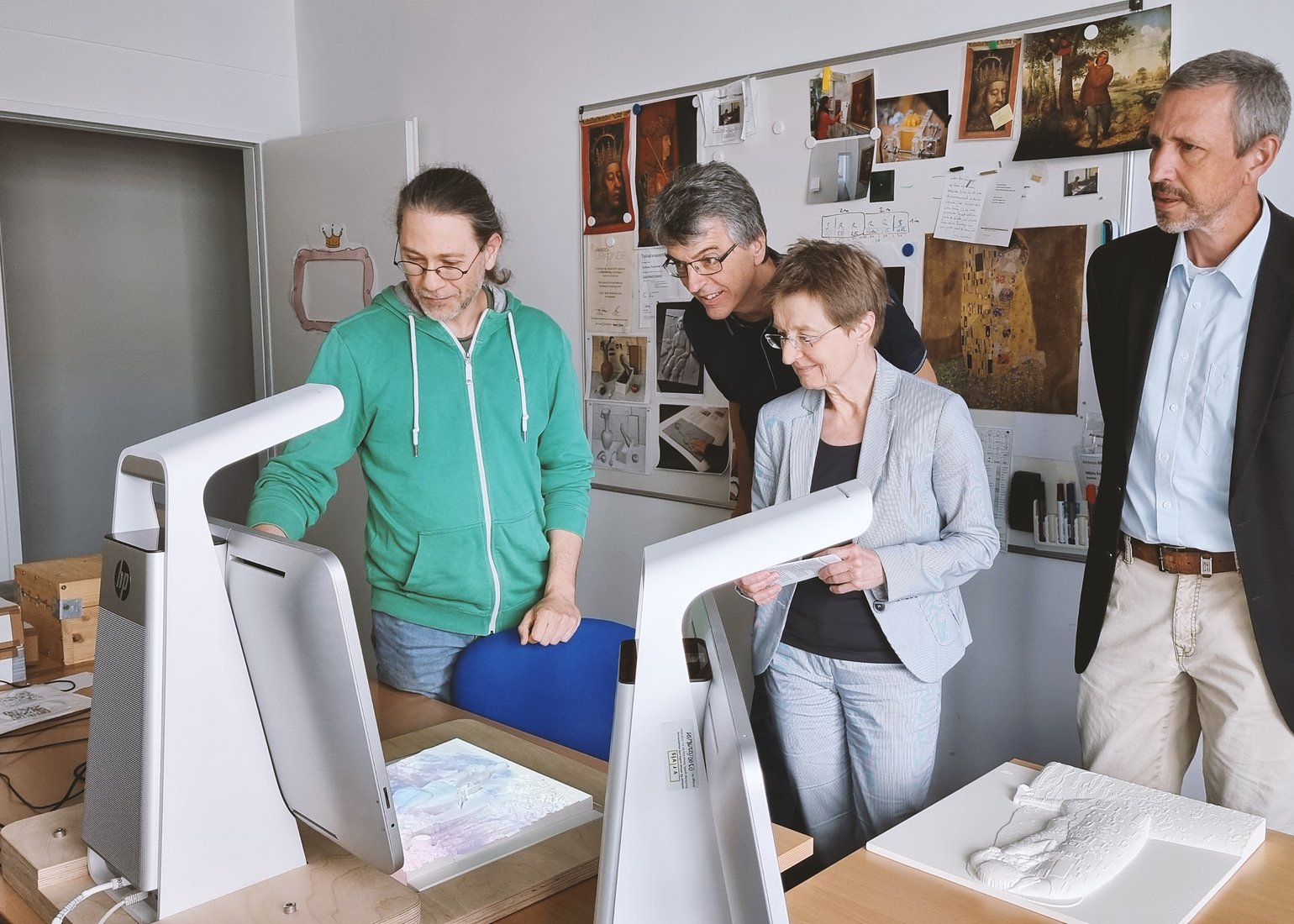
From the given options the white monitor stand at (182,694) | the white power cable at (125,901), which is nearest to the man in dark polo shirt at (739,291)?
the white monitor stand at (182,694)

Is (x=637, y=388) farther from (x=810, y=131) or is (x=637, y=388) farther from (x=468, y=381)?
(x=468, y=381)

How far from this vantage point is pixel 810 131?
2.77 metres

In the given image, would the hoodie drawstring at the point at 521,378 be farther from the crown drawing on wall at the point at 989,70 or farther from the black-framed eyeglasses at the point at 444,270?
the crown drawing on wall at the point at 989,70

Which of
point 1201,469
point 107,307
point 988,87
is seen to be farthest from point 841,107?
point 107,307

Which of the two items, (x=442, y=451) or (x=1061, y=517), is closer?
(x=442, y=451)

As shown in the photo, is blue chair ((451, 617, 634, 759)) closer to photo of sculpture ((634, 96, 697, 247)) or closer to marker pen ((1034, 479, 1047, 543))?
marker pen ((1034, 479, 1047, 543))

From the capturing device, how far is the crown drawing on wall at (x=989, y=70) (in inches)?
94.3

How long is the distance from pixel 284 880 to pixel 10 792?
0.62m

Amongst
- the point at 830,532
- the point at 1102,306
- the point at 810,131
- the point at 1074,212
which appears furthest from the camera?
the point at 810,131

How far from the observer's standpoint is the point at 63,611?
7.13 feet

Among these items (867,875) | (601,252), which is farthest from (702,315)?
(867,875)

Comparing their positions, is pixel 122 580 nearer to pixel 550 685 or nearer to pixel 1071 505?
pixel 550 685

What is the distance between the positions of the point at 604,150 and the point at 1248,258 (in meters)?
2.01

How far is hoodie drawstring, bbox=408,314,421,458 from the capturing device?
1.98m
